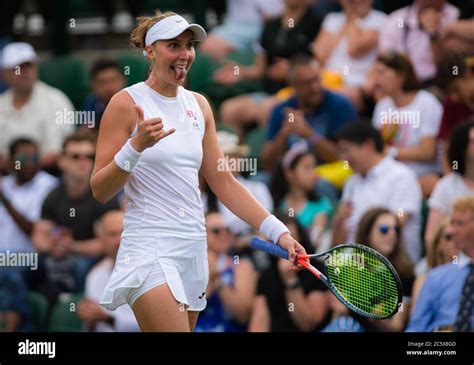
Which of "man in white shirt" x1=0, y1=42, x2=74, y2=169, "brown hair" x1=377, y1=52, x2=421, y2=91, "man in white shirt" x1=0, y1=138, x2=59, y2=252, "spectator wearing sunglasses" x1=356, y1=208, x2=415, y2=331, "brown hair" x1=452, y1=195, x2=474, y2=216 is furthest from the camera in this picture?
"man in white shirt" x1=0, y1=42, x2=74, y2=169

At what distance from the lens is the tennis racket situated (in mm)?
5266

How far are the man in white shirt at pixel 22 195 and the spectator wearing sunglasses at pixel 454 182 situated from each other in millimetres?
2522

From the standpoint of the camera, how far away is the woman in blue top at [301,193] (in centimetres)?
777

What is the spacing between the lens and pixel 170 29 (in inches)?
200

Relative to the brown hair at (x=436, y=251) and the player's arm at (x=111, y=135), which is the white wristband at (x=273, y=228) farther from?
the brown hair at (x=436, y=251)

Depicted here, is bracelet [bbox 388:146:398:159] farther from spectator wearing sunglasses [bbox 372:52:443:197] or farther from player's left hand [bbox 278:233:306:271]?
player's left hand [bbox 278:233:306:271]

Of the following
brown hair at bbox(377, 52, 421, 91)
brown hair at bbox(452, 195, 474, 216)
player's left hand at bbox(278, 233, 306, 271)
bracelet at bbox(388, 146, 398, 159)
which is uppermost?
brown hair at bbox(377, 52, 421, 91)

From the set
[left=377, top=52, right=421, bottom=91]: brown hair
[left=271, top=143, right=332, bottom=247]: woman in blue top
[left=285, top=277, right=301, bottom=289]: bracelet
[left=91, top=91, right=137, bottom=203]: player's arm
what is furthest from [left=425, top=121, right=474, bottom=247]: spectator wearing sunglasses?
[left=91, top=91, right=137, bottom=203]: player's arm

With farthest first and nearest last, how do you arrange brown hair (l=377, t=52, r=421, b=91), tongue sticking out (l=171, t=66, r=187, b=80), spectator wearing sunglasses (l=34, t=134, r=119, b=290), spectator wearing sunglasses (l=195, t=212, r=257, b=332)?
spectator wearing sunglasses (l=34, t=134, r=119, b=290), brown hair (l=377, t=52, r=421, b=91), spectator wearing sunglasses (l=195, t=212, r=257, b=332), tongue sticking out (l=171, t=66, r=187, b=80)

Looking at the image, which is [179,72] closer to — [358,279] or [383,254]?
[358,279]

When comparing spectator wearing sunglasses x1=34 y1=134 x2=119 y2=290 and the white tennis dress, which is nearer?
the white tennis dress

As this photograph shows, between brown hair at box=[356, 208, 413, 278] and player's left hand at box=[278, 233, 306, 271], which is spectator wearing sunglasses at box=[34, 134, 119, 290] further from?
player's left hand at box=[278, 233, 306, 271]

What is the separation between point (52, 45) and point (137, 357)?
296 centimetres

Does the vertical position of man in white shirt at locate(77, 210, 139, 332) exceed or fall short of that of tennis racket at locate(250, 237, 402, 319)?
it falls short
